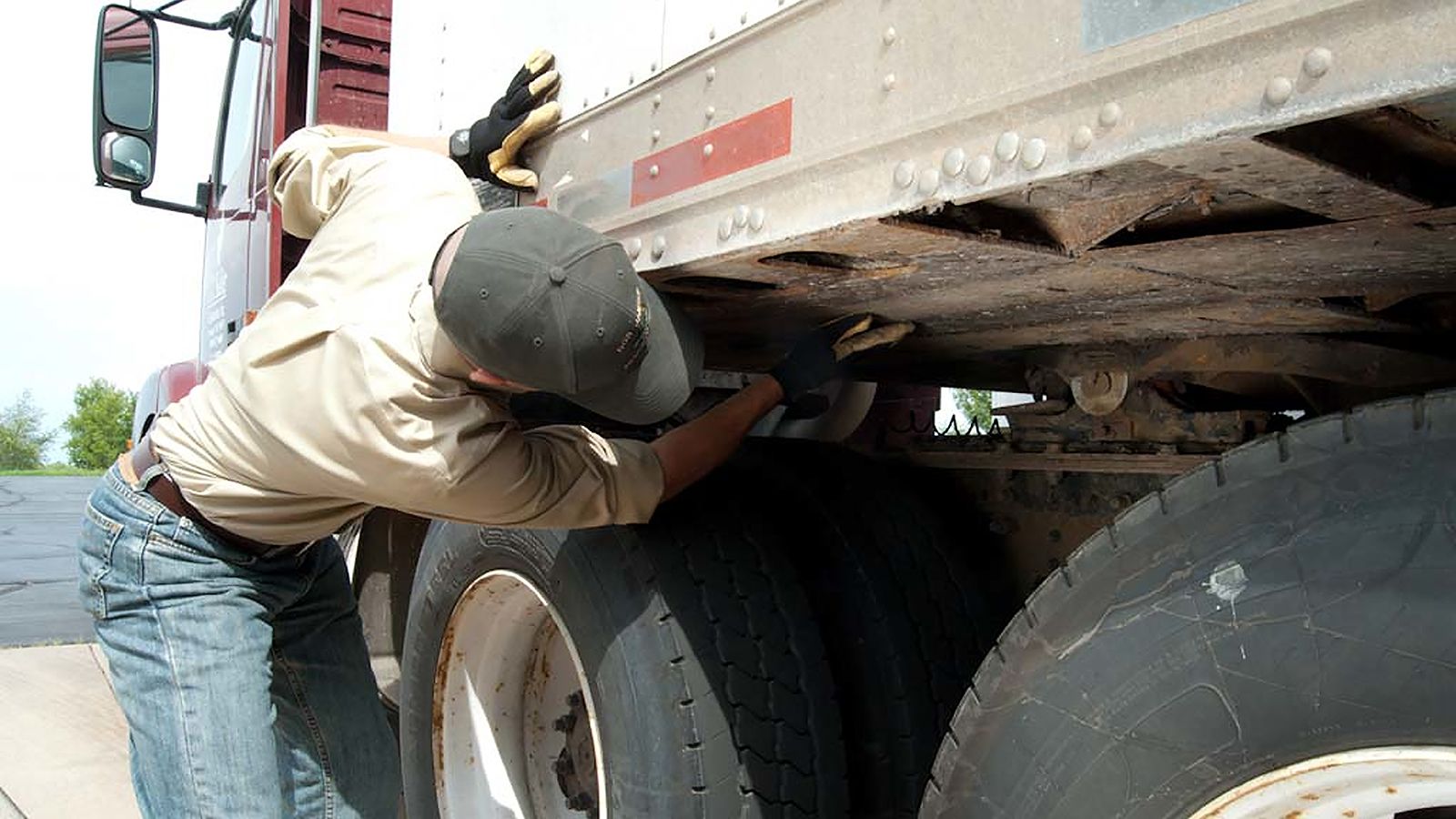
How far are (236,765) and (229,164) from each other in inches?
113

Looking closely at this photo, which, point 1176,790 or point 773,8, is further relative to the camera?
point 773,8

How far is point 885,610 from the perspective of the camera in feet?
7.38

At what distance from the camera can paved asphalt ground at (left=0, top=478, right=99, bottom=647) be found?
774cm

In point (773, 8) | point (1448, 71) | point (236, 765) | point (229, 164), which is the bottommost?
point (236, 765)

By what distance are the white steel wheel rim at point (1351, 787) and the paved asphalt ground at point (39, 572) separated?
7471 mm

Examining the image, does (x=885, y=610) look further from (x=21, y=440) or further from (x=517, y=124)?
(x=21, y=440)

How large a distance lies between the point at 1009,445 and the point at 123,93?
3246mm

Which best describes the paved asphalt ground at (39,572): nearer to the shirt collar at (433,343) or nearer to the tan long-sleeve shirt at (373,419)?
the tan long-sleeve shirt at (373,419)

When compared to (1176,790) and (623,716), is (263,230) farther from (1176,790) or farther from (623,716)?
(1176,790)

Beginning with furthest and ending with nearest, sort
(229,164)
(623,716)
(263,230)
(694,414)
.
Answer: (229,164) → (263,230) → (694,414) → (623,716)

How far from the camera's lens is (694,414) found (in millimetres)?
2832

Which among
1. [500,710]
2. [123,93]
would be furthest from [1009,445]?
[123,93]

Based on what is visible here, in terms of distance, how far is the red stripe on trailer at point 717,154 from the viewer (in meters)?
1.49

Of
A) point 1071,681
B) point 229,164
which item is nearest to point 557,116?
point 1071,681
